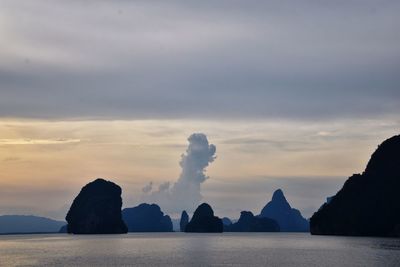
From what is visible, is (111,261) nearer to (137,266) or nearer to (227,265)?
(137,266)

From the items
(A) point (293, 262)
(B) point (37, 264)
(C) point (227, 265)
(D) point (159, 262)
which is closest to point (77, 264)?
(B) point (37, 264)

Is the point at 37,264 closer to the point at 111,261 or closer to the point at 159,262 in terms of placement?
the point at 111,261

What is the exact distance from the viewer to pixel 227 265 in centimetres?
13400

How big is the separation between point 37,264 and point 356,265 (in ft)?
249

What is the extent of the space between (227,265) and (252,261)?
15.0m

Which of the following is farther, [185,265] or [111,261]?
[111,261]

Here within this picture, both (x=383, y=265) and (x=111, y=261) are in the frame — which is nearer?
(x=383, y=265)

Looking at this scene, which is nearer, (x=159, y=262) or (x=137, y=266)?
(x=137, y=266)

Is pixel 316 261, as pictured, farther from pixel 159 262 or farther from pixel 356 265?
pixel 159 262

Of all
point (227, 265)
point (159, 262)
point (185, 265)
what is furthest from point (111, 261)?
point (227, 265)

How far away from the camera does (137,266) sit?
133 m

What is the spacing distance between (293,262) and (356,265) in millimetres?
16747

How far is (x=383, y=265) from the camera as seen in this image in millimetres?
130250

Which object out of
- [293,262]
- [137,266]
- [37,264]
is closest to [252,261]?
[293,262]
